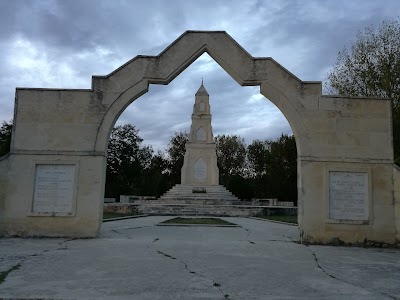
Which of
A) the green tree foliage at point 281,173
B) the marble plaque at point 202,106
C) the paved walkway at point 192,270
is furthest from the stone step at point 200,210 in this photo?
the green tree foliage at point 281,173

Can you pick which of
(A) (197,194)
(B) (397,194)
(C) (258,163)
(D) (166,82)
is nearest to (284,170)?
(C) (258,163)

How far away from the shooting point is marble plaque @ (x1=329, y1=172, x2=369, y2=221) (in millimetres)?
10188

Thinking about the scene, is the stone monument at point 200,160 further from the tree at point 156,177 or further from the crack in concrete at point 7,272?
the crack in concrete at point 7,272

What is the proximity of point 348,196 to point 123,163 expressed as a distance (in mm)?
39662

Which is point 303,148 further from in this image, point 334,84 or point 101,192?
point 334,84

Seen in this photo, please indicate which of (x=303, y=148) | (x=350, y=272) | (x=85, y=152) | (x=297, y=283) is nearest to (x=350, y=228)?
(x=303, y=148)

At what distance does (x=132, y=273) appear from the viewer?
5.98m

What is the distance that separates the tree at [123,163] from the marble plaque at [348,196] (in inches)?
1485

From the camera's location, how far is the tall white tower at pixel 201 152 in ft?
120

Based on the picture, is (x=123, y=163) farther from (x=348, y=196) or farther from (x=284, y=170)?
(x=348, y=196)

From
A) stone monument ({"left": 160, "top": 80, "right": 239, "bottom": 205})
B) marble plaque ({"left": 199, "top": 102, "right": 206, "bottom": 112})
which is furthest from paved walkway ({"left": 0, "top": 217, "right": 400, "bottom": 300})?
marble plaque ({"left": 199, "top": 102, "right": 206, "bottom": 112})

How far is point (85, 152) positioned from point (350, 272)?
24.4ft

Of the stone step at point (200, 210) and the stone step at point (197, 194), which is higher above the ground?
the stone step at point (197, 194)

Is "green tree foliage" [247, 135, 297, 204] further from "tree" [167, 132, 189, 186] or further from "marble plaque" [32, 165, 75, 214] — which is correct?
"marble plaque" [32, 165, 75, 214]
